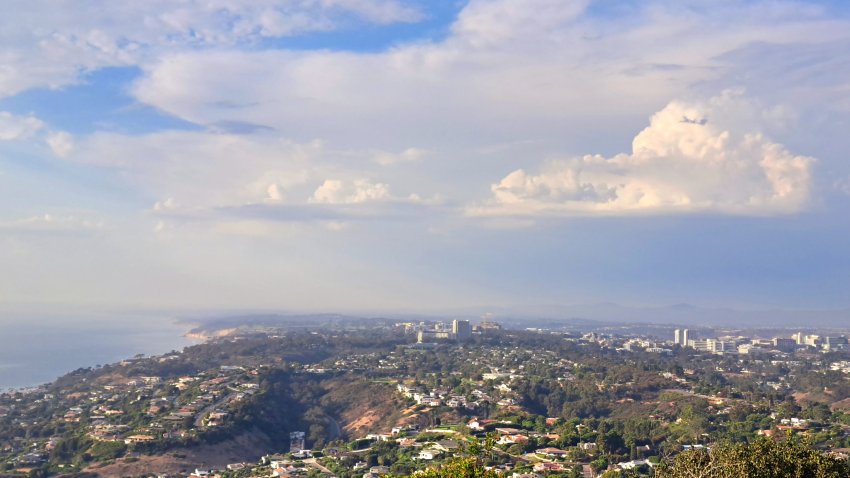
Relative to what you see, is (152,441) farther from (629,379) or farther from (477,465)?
(629,379)

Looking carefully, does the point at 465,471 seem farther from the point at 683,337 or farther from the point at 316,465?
the point at 683,337

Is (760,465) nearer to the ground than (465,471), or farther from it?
nearer to the ground

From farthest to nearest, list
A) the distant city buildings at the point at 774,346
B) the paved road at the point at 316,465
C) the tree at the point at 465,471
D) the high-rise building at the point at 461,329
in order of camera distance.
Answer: the high-rise building at the point at 461,329 → the distant city buildings at the point at 774,346 → the paved road at the point at 316,465 → the tree at the point at 465,471

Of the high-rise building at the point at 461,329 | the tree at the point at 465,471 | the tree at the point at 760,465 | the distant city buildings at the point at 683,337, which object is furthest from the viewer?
the distant city buildings at the point at 683,337

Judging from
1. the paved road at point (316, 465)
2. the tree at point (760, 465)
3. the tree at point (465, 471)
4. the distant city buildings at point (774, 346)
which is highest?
the tree at point (465, 471)

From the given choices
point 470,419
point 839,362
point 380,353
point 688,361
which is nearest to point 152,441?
point 470,419

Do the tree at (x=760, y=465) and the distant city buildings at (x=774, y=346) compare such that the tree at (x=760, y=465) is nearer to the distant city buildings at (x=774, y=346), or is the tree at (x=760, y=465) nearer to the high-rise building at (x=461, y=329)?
the high-rise building at (x=461, y=329)

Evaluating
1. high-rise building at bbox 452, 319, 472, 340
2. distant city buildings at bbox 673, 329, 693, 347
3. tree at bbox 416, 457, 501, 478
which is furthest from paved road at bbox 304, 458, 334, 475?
distant city buildings at bbox 673, 329, 693, 347

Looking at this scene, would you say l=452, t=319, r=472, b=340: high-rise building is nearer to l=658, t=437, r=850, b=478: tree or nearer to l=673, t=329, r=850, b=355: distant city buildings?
l=673, t=329, r=850, b=355: distant city buildings

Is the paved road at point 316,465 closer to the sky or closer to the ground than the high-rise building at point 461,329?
A: closer to the ground

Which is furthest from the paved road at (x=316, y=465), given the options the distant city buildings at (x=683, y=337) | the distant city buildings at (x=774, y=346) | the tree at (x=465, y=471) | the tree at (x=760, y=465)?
the distant city buildings at (x=683, y=337)

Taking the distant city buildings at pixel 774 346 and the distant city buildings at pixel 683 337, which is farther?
the distant city buildings at pixel 683 337

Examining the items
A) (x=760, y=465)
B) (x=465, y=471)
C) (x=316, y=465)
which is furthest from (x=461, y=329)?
(x=465, y=471)
